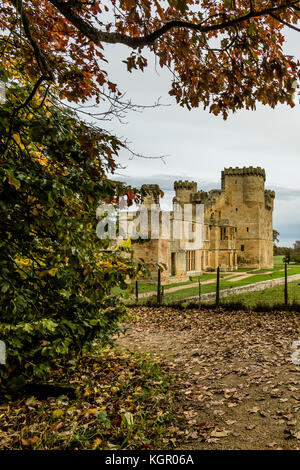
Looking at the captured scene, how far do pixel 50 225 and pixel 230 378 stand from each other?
4.44 meters

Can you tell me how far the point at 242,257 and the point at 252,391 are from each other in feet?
154

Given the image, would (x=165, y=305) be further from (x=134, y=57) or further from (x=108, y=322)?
(x=134, y=57)

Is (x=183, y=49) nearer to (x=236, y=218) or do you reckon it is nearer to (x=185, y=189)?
(x=185, y=189)

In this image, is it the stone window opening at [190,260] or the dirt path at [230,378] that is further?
the stone window opening at [190,260]

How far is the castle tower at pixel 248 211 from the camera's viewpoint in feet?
164

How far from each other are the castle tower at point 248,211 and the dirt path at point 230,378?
4008 cm

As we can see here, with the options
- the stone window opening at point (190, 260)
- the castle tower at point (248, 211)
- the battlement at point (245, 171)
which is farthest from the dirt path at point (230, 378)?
the battlement at point (245, 171)

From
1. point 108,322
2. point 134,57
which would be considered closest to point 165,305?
point 108,322

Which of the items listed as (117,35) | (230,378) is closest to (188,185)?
(230,378)

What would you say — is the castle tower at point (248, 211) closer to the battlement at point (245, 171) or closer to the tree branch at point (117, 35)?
the battlement at point (245, 171)

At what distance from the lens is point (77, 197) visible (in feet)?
13.4

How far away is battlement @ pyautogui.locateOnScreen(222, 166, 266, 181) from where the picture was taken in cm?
5131

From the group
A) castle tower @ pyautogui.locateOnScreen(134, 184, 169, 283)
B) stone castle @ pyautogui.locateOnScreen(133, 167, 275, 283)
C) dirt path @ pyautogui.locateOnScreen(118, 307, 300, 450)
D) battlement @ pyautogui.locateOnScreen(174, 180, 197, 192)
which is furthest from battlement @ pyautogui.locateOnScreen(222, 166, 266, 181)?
dirt path @ pyautogui.locateOnScreen(118, 307, 300, 450)

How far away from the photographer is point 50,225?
3.59 metres
